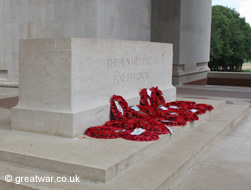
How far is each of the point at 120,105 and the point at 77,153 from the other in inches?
74.2

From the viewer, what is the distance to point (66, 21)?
32.5 feet

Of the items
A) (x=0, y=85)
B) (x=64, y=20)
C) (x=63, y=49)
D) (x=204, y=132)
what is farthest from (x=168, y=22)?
(x=63, y=49)

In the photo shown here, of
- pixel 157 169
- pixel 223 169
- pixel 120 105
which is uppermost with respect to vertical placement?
pixel 120 105

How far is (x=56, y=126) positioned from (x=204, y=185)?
2166 millimetres

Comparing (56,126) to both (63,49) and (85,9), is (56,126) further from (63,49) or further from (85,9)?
(85,9)

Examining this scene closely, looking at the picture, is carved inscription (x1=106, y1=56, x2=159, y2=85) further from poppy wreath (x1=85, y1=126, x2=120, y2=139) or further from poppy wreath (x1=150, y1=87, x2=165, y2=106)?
poppy wreath (x1=85, y1=126, x2=120, y2=139)

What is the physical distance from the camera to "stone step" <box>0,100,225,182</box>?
3574mm

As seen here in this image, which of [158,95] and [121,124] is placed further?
[158,95]

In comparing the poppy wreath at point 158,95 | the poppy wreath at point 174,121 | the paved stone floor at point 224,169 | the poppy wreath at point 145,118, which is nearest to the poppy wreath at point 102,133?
the poppy wreath at point 145,118

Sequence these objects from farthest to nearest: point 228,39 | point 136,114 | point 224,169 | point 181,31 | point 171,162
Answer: point 228,39
point 181,31
point 136,114
point 224,169
point 171,162

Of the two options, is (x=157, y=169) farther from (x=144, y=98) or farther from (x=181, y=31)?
(x=181, y=31)

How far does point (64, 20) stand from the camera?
9.94 meters

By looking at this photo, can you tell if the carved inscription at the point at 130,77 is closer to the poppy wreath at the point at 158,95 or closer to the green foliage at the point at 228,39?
the poppy wreath at the point at 158,95

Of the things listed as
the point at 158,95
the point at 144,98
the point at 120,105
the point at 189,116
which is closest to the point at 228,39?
the point at 158,95
